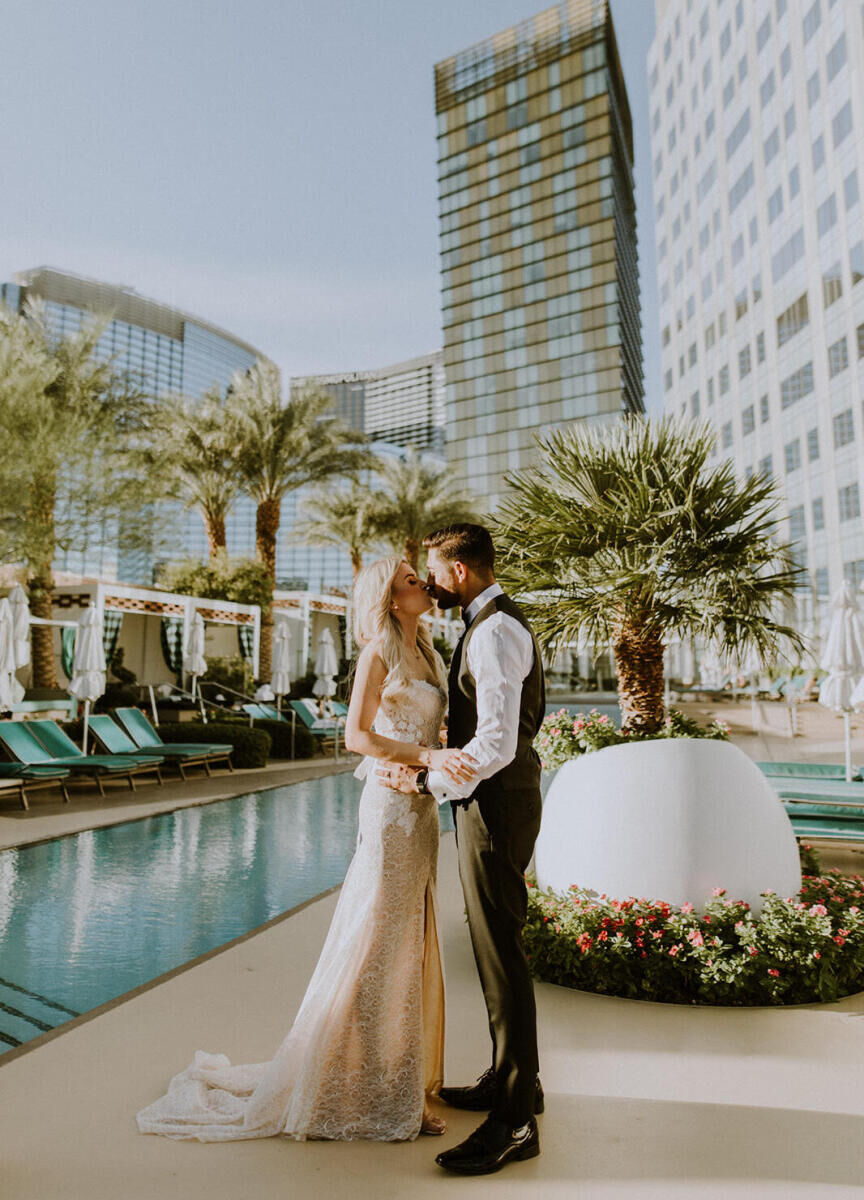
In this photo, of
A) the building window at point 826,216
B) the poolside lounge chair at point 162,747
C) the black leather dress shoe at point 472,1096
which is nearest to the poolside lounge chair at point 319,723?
the poolside lounge chair at point 162,747

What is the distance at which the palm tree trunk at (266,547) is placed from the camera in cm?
2245

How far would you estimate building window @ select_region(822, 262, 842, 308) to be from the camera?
34.6 meters

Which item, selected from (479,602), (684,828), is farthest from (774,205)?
(479,602)

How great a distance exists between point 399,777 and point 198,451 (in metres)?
20.5

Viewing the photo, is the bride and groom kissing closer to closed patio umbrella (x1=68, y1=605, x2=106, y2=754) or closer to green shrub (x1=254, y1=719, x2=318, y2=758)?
closed patio umbrella (x1=68, y1=605, x2=106, y2=754)

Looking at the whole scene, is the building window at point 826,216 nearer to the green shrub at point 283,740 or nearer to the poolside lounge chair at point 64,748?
the green shrub at point 283,740

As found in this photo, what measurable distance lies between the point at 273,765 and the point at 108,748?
376cm

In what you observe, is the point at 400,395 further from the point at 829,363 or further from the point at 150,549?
the point at 150,549

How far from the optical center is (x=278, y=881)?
6539 millimetres

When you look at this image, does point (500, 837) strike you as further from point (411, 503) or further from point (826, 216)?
point (826, 216)

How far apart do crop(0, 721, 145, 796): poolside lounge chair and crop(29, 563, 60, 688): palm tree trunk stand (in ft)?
23.8

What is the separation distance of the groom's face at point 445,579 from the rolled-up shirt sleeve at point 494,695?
252mm

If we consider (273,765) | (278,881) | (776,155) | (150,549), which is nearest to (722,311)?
(776,155)

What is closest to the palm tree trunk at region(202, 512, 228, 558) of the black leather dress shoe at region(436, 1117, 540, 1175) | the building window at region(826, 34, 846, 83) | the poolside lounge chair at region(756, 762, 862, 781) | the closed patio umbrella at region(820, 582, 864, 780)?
the poolside lounge chair at region(756, 762, 862, 781)
